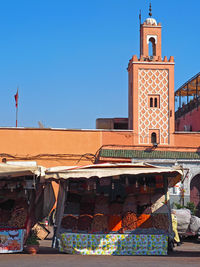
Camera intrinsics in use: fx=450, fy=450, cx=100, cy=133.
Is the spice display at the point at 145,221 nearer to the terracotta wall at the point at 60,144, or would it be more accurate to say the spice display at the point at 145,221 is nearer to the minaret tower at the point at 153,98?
the terracotta wall at the point at 60,144

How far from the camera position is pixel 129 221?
30.6ft

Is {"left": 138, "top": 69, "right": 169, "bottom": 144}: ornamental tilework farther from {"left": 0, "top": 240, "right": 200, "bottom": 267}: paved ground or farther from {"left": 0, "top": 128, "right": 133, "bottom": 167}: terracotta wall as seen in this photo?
{"left": 0, "top": 240, "right": 200, "bottom": 267}: paved ground

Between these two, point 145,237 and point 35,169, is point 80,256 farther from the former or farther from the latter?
point 35,169

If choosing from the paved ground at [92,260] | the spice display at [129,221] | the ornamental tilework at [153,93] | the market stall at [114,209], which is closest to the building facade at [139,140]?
the ornamental tilework at [153,93]

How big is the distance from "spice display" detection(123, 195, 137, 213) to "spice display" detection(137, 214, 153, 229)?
235 millimetres

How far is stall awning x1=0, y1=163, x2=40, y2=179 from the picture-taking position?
29.1ft

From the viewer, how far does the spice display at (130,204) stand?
9.59 m

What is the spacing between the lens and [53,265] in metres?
7.58

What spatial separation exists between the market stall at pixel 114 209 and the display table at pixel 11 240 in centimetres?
78

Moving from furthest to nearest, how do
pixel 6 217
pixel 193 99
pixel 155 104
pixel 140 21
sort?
pixel 193 99
pixel 140 21
pixel 155 104
pixel 6 217

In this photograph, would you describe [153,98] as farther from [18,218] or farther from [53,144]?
[18,218]

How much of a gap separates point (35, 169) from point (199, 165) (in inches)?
492

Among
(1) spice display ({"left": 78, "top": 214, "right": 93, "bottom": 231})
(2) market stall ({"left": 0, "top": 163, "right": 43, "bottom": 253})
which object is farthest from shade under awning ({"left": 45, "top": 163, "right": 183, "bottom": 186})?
(1) spice display ({"left": 78, "top": 214, "right": 93, "bottom": 231})

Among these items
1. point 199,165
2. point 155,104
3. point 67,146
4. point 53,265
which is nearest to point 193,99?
point 155,104
